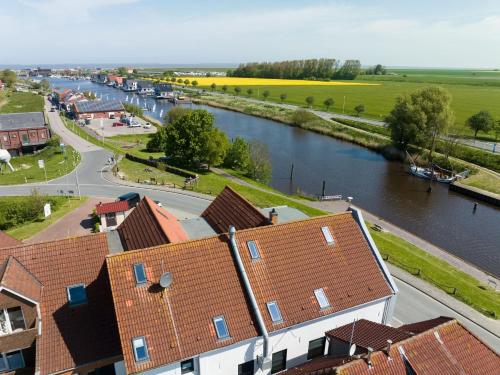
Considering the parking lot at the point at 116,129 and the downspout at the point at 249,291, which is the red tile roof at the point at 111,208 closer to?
the downspout at the point at 249,291

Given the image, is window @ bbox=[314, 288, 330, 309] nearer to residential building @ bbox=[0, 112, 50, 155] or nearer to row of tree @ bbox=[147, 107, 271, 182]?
row of tree @ bbox=[147, 107, 271, 182]

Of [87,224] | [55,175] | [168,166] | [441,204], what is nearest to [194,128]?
[168,166]

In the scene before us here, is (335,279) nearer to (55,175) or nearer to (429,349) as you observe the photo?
(429,349)

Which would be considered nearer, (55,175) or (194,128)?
(55,175)

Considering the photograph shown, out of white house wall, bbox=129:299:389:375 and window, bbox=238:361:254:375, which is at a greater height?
white house wall, bbox=129:299:389:375

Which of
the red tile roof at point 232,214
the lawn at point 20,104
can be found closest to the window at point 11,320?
the red tile roof at point 232,214

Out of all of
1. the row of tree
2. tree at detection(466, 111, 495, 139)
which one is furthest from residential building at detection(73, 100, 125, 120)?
tree at detection(466, 111, 495, 139)
